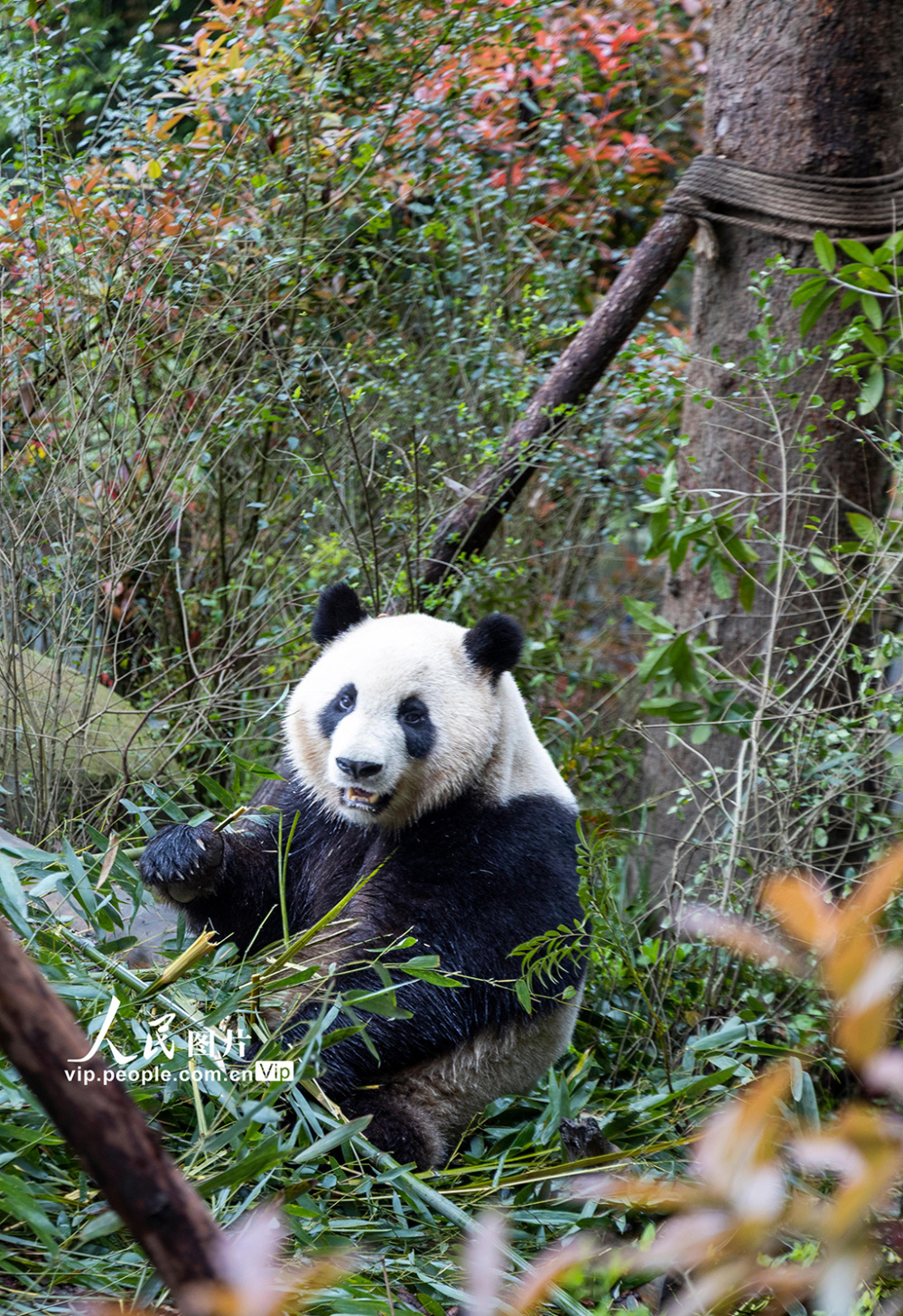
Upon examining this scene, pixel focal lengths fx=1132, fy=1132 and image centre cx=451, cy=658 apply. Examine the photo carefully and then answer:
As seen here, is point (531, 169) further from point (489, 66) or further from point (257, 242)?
point (257, 242)

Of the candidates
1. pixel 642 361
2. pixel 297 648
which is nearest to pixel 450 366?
pixel 642 361

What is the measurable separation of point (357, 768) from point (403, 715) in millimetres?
231

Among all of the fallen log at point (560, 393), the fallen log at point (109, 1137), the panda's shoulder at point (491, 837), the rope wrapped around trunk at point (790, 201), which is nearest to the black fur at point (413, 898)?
the panda's shoulder at point (491, 837)

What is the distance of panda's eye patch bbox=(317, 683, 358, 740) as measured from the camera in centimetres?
287

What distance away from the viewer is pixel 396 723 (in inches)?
110

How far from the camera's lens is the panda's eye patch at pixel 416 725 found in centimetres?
280

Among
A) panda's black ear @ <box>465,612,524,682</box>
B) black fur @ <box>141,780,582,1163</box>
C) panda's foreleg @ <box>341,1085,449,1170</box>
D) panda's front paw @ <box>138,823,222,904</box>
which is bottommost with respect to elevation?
panda's foreleg @ <box>341,1085,449,1170</box>

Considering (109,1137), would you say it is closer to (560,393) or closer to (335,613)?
(335,613)

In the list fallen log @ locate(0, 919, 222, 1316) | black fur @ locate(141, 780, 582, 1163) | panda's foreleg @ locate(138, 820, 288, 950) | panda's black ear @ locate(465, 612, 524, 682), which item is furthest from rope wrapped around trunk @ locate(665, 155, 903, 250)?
fallen log @ locate(0, 919, 222, 1316)

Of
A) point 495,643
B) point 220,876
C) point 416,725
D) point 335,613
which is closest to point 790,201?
point 495,643

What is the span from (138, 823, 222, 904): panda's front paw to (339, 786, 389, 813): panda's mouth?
0.36 meters

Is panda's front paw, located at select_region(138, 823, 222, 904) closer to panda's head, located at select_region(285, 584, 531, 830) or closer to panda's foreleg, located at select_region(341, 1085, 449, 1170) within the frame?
panda's head, located at select_region(285, 584, 531, 830)

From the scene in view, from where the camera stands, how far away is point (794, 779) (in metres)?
3.27

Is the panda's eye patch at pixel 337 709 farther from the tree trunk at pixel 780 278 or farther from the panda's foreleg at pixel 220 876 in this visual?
the tree trunk at pixel 780 278
